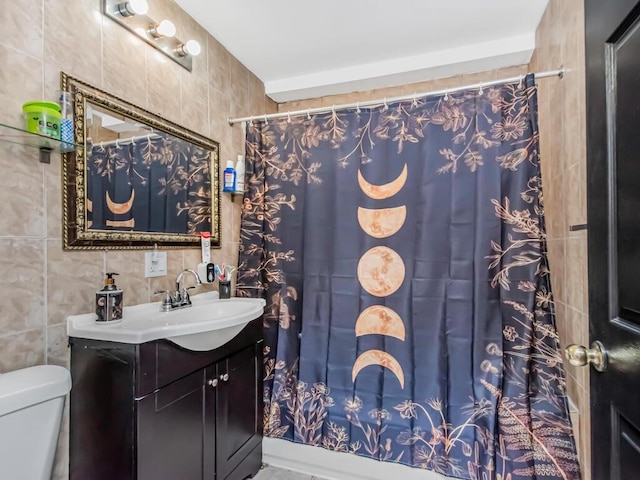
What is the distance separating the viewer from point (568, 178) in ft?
4.84

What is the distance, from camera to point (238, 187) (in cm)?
206

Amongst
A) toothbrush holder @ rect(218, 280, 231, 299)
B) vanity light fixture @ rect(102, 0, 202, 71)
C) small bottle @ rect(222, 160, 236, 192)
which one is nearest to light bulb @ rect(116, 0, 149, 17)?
vanity light fixture @ rect(102, 0, 202, 71)

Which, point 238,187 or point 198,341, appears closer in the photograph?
point 198,341

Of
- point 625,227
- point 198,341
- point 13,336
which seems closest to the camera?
point 625,227

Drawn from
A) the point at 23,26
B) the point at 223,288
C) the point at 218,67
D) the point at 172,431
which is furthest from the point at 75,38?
the point at 172,431

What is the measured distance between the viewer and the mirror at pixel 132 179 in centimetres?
128

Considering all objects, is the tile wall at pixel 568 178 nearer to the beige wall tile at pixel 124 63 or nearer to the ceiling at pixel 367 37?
the ceiling at pixel 367 37

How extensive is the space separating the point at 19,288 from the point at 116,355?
37cm

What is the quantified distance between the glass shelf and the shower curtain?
104 cm

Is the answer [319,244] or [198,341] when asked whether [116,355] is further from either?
[319,244]

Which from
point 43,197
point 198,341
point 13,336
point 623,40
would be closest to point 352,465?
point 198,341

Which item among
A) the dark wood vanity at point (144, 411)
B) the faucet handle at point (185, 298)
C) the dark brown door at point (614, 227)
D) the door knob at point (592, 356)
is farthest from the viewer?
the faucet handle at point (185, 298)

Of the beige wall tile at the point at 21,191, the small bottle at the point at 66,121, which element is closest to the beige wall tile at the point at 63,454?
the beige wall tile at the point at 21,191

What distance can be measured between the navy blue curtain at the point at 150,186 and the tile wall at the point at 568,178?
1.77 meters
